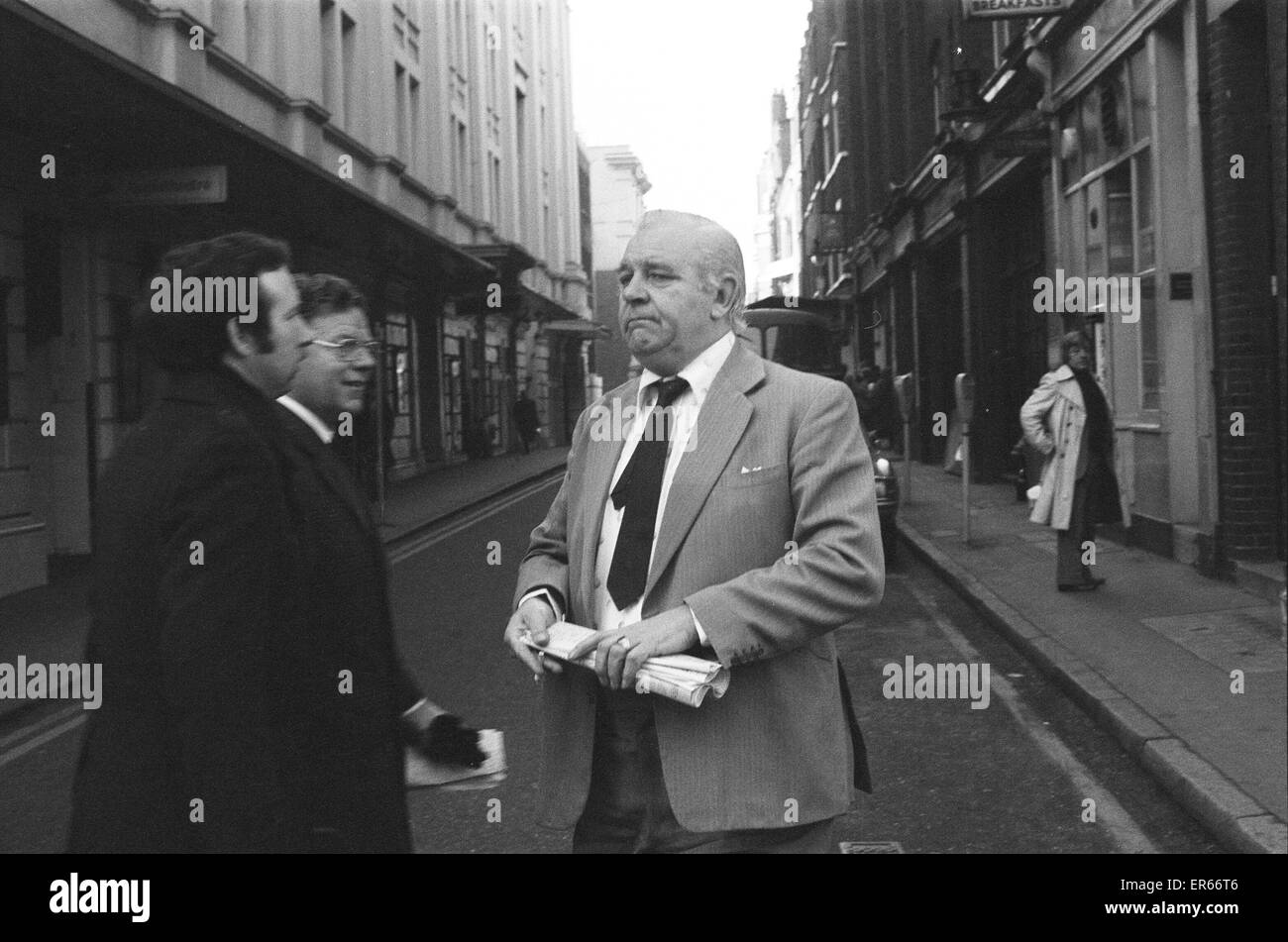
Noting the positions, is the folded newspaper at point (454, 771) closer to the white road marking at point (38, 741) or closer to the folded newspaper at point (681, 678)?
the folded newspaper at point (681, 678)

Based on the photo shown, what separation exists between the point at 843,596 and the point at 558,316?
1777 inches

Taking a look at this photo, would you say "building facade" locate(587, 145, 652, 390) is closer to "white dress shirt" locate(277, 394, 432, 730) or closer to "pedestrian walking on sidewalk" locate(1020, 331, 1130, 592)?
"pedestrian walking on sidewalk" locate(1020, 331, 1130, 592)

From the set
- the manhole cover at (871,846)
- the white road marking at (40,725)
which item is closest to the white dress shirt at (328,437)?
the manhole cover at (871,846)

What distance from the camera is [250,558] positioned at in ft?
6.36

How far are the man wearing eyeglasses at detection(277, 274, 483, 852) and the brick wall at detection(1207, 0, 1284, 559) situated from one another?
894 cm

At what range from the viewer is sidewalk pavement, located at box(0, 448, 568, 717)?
9000mm

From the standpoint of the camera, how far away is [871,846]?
4.98 metres

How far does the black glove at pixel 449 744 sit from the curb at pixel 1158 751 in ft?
9.97

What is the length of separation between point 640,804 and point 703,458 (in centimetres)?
64

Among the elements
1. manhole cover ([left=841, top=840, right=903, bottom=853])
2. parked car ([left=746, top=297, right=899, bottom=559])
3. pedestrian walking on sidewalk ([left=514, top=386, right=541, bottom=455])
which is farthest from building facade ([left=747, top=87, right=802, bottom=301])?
manhole cover ([left=841, top=840, right=903, bottom=853])

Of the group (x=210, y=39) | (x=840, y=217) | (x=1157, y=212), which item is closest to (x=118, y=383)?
(x=210, y=39)

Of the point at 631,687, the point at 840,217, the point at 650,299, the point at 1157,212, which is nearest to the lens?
the point at 631,687
